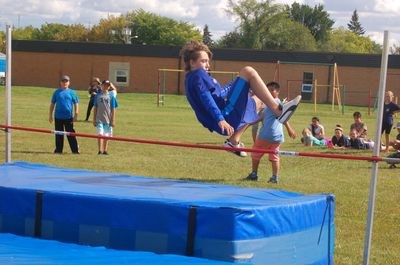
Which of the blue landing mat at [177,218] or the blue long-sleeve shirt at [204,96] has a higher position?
the blue long-sleeve shirt at [204,96]

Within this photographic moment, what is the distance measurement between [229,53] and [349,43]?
69.7m

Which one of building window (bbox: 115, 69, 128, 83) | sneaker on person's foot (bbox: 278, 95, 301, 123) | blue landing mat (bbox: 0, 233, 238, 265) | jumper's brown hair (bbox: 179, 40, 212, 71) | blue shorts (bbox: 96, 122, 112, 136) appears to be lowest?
blue shorts (bbox: 96, 122, 112, 136)

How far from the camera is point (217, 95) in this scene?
787 centimetres

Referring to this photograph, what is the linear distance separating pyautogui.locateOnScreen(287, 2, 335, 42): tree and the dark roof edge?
2350 inches

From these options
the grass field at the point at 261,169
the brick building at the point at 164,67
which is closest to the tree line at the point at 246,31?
the brick building at the point at 164,67

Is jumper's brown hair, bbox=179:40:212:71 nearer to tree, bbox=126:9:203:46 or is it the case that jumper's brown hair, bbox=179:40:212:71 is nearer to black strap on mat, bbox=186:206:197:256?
black strap on mat, bbox=186:206:197:256

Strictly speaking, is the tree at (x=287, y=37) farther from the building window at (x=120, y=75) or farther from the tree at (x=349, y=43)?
the building window at (x=120, y=75)

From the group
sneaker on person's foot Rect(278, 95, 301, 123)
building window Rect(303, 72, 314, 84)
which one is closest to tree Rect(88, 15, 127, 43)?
building window Rect(303, 72, 314, 84)

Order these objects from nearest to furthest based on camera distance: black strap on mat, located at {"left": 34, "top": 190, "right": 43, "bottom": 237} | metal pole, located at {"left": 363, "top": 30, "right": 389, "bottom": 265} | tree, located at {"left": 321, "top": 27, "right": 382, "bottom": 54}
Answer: black strap on mat, located at {"left": 34, "top": 190, "right": 43, "bottom": 237}, metal pole, located at {"left": 363, "top": 30, "right": 389, "bottom": 265}, tree, located at {"left": 321, "top": 27, "right": 382, "bottom": 54}

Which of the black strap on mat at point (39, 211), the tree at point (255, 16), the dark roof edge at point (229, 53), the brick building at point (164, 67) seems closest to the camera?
the black strap on mat at point (39, 211)

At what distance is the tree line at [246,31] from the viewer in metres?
87.0

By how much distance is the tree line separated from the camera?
87.0 m

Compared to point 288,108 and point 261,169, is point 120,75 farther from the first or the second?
point 288,108

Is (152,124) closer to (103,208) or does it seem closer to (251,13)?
(103,208)
